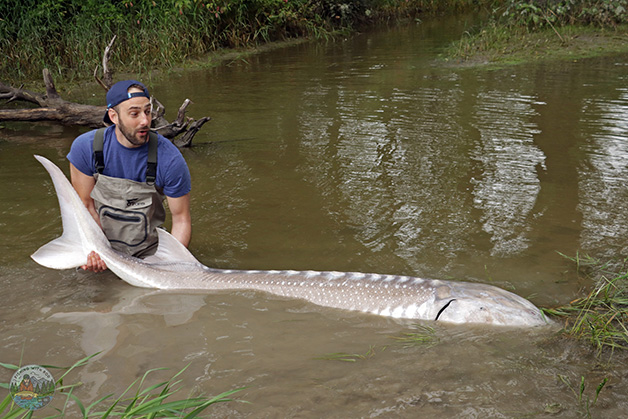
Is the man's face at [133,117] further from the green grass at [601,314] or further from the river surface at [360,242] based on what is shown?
the green grass at [601,314]

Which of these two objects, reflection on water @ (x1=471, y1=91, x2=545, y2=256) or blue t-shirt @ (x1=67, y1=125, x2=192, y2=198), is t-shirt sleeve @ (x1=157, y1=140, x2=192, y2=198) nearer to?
blue t-shirt @ (x1=67, y1=125, x2=192, y2=198)

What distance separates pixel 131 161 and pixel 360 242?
64.0 inches

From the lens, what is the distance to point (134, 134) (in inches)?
131

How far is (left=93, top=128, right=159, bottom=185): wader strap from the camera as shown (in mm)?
3436

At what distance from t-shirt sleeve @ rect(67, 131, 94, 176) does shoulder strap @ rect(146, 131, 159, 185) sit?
1.10 ft

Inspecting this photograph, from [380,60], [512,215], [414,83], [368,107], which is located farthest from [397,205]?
[380,60]

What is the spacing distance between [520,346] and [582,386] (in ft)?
1.53

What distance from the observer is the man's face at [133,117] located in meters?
3.26

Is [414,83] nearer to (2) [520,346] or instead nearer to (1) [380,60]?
(1) [380,60]

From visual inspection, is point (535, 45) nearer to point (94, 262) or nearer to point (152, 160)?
point (152, 160)

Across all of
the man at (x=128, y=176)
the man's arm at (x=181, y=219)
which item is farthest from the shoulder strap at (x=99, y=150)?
the man's arm at (x=181, y=219)

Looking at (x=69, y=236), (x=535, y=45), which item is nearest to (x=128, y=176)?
(x=69, y=236)

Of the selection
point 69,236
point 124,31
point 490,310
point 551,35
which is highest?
point 124,31

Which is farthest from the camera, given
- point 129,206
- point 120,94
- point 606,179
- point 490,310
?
point 606,179
